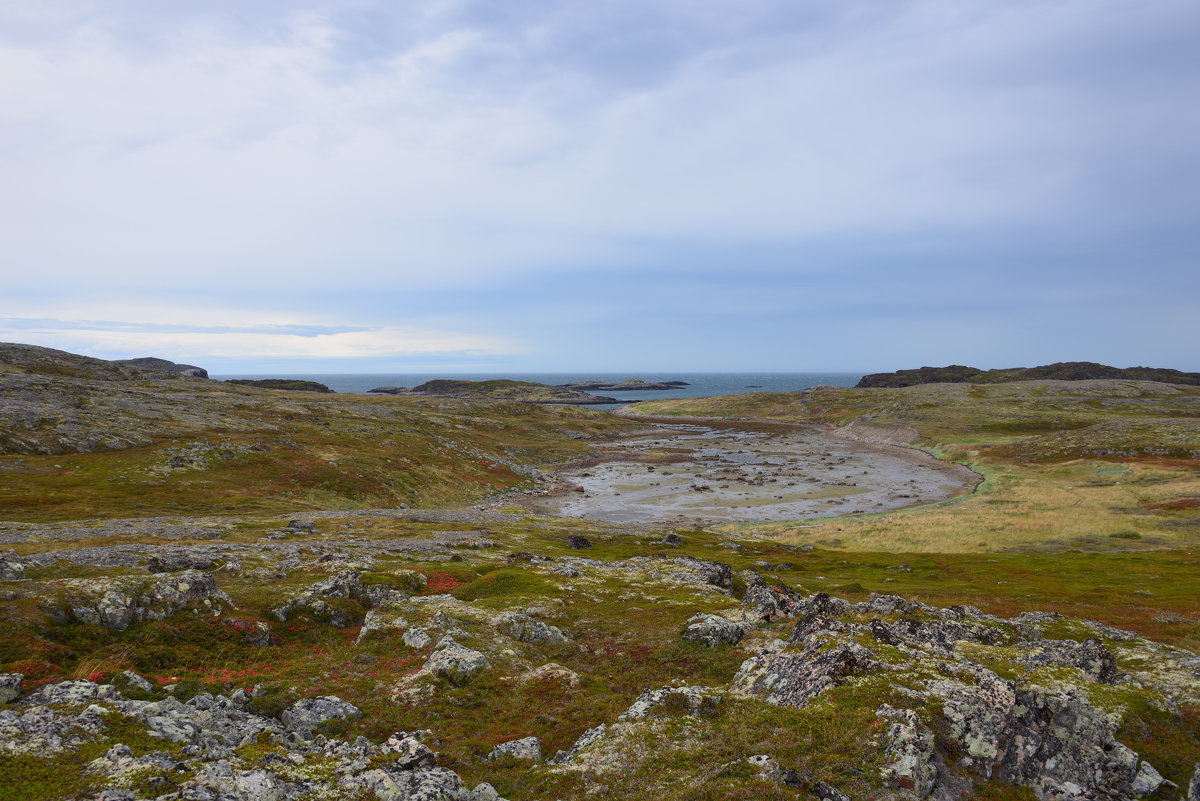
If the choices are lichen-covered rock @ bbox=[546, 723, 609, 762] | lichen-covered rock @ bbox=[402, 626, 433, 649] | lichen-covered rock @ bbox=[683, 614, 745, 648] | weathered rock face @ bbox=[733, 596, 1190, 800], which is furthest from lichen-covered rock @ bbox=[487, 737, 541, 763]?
lichen-covered rock @ bbox=[683, 614, 745, 648]

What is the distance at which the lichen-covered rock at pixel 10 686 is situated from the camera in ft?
49.2

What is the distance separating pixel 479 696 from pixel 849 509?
270ft

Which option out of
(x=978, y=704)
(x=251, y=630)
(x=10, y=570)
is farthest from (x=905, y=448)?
(x=10, y=570)

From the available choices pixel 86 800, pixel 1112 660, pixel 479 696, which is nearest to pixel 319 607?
pixel 479 696

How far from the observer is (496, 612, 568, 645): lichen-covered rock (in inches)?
→ 1083

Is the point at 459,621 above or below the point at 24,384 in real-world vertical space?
below

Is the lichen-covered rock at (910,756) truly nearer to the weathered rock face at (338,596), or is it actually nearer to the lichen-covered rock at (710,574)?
the weathered rock face at (338,596)

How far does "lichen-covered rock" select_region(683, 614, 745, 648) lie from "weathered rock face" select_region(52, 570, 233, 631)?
23160 millimetres

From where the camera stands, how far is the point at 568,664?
2517cm

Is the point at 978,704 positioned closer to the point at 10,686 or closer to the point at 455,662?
the point at 455,662

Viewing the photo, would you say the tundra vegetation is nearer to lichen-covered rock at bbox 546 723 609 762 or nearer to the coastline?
lichen-covered rock at bbox 546 723 609 762

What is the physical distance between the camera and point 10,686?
15297mm

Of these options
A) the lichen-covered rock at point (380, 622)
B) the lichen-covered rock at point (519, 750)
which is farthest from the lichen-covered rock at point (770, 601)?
the lichen-covered rock at point (380, 622)

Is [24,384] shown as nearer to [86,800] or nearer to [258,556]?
[258,556]
